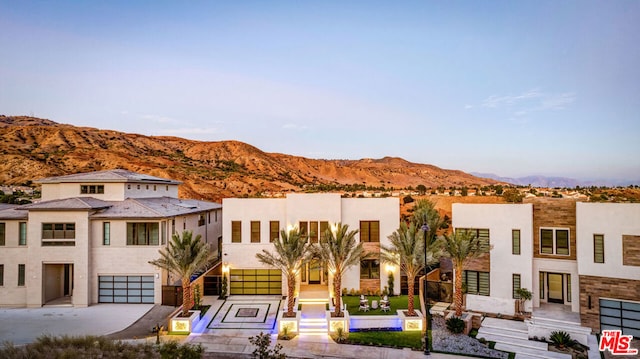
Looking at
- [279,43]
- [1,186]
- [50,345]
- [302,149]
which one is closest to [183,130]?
[302,149]

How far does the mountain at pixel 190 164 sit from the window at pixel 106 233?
37.0m

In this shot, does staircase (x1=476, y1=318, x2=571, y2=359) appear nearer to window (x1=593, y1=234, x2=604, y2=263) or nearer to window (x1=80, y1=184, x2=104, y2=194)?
window (x1=593, y1=234, x2=604, y2=263)

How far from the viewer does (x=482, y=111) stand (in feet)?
127

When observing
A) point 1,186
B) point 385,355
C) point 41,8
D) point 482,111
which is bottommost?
point 385,355

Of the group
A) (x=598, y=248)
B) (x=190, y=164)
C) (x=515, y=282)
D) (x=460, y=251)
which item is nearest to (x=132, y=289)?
(x=460, y=251)

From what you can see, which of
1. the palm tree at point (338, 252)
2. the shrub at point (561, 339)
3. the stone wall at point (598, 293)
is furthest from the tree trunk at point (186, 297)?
the stone wall at point (598, 293)

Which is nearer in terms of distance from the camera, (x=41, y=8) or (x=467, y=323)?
(x=467, y=323)

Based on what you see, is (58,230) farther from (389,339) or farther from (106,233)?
(389,339)

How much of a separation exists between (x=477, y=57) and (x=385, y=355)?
23.9m

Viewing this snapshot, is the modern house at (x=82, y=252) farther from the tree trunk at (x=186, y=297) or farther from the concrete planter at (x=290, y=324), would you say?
the concrete planter at (x=290, y=324)

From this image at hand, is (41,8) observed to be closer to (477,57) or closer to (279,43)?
(279,43)

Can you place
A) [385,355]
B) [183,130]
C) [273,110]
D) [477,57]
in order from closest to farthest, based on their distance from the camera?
[385,355] < [477,57] < [273,110] < [183,130]

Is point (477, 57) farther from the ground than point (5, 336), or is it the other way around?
point (477, 57)

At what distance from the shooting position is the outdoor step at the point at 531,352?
15.9 meters
